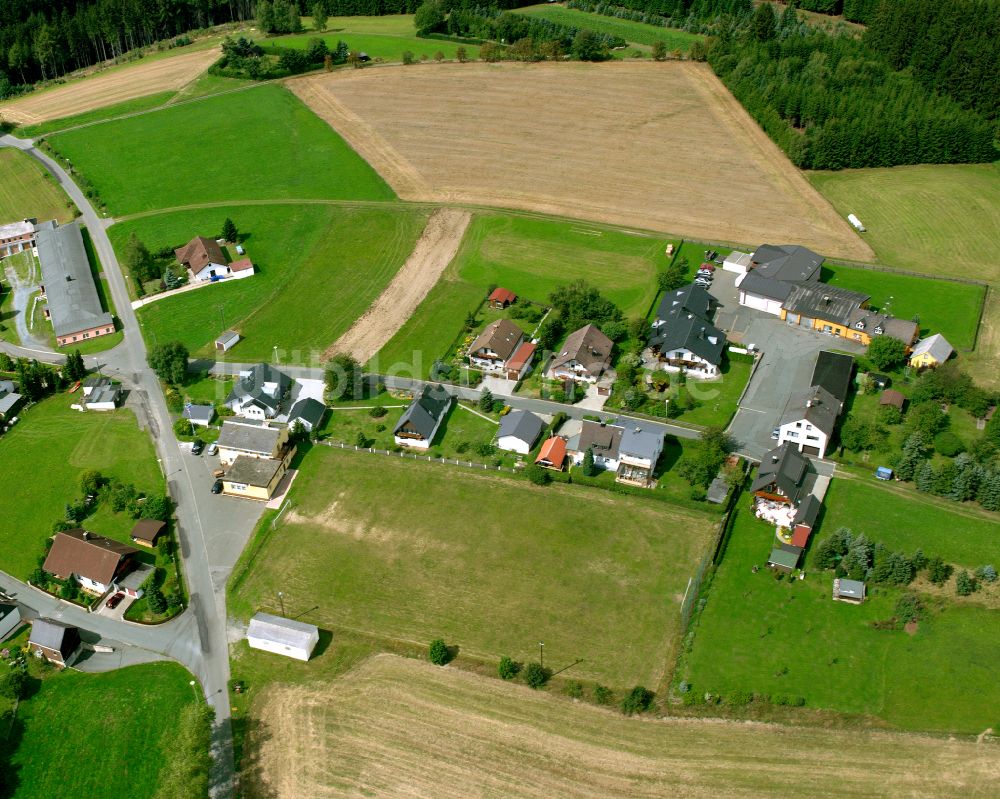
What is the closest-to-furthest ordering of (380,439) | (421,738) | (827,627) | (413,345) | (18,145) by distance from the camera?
(421,738), (827,627), (380,439), (413,345), (18,145)

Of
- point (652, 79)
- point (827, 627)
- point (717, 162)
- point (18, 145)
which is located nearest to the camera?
point (827, 627)

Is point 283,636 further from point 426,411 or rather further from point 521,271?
point 521,271

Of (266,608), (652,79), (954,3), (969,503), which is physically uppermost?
(954,3)

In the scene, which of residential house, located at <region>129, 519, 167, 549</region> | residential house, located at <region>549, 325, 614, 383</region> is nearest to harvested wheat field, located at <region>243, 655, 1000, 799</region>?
residential house, located at <region>129, 519, 167, 549</region>

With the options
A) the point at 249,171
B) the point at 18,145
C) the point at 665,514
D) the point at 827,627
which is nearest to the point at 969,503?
the point at 827,627

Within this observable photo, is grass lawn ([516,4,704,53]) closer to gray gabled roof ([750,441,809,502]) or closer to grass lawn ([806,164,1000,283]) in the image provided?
grass lawn ([806,164,1000,283])

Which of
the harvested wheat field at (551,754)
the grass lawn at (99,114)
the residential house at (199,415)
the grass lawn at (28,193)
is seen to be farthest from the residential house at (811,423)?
the grass lawn at (99,114)

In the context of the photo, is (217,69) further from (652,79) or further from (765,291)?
(765,291)

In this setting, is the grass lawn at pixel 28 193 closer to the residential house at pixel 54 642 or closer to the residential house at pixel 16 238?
the residential house at pixel 16 238
